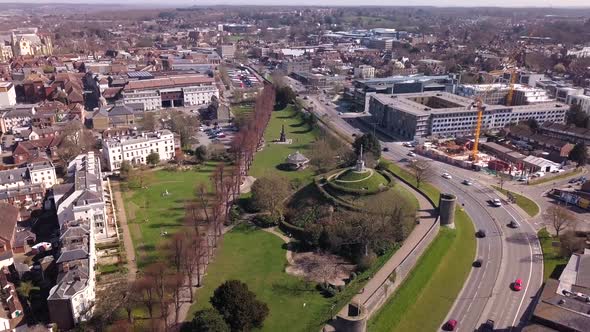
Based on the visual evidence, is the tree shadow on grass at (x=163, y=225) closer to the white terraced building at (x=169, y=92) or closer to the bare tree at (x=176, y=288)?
the bare tree at (x=176, y=288)

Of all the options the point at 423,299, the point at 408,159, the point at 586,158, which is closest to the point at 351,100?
the point at 408,159

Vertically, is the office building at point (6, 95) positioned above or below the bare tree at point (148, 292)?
above

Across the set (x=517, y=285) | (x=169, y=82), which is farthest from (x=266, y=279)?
(x=169, y=82)

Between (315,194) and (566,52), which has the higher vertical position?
(566,52)

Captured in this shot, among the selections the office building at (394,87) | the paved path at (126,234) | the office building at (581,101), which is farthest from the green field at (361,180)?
the office building at (581,101)

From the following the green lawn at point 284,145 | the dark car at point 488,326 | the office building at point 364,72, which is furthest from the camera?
the office building at point 364,72

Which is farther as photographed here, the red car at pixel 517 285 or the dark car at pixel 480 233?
the dark car at pixel 480 233

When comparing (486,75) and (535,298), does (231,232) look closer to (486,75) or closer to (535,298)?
(535,298)
